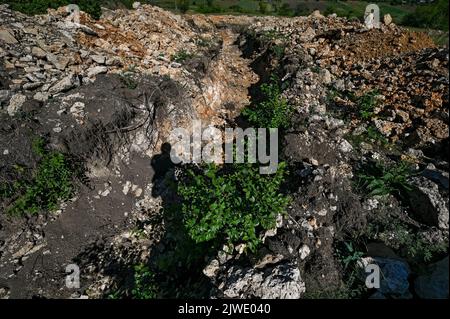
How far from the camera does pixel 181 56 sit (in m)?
6.59

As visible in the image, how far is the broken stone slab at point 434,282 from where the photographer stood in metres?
2.96

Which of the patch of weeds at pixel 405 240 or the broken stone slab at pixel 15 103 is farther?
the broken stone slab at pixel 15 103

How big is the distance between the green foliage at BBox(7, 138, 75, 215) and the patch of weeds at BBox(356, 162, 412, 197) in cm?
411

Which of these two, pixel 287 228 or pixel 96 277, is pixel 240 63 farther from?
pixel 96 277

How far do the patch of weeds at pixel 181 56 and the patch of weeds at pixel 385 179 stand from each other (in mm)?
4223

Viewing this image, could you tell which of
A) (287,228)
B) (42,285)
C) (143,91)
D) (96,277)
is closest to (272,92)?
(143,91)

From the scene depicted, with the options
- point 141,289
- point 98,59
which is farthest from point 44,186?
point 98,59

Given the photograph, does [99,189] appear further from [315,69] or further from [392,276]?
[315,69]

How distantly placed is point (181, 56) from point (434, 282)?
578cm

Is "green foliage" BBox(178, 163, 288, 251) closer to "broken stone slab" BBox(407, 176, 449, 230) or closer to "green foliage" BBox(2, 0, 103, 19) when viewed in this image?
"broken stone slab" BBox(407, 176, 449, 230)

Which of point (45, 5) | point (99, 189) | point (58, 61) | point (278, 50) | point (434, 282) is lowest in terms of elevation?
point (434, 282)

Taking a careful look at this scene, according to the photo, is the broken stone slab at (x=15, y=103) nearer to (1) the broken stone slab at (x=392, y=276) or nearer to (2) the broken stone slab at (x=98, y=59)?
(2) the broken stone slab at (x=98, y=59)

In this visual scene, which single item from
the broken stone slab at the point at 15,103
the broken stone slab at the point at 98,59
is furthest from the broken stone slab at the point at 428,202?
the broken stone slab at the point at 15,103

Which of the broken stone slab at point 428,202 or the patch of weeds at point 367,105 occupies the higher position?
the patch of weeds at point 367,105
